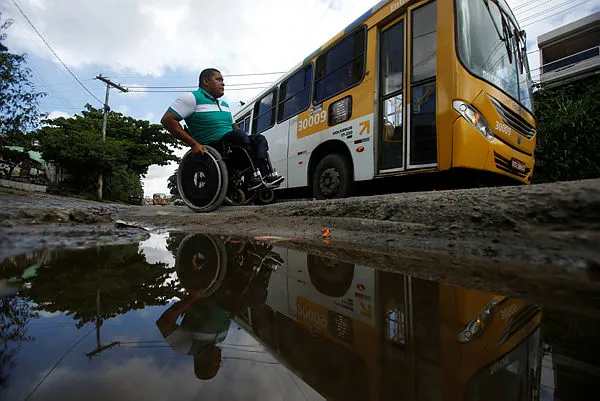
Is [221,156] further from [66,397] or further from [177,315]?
[66,397]

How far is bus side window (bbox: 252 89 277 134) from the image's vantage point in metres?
5.68

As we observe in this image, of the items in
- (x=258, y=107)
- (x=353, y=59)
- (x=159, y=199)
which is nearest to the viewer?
(x=353, y=59)

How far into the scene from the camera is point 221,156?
3910 millimetres

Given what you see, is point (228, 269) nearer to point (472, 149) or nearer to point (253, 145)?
point (472, 149)

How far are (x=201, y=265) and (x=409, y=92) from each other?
9.78 ft

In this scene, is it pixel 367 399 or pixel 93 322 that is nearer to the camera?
pixel 367 399

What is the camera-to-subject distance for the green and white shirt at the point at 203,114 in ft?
11.9

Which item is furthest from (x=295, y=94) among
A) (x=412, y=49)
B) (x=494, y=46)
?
(x=494, y=46)

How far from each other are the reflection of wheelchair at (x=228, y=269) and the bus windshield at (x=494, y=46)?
9.08 ft

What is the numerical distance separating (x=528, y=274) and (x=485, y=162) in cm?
198

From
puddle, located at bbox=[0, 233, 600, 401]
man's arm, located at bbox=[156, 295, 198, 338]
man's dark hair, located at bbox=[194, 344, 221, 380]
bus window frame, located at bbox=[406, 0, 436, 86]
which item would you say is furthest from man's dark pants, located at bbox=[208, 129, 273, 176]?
man's dark hair, located at bbox=[194, 344, 221, 380]

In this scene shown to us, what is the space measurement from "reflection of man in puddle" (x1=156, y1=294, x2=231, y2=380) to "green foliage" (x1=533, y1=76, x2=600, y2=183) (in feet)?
29.5

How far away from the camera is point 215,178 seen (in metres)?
3.66

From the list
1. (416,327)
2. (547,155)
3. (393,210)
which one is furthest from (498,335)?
(547,155)
